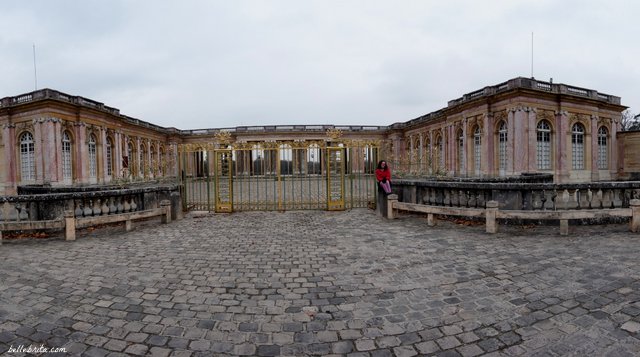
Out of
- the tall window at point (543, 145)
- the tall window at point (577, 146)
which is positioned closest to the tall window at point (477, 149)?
the tall window at point (543, 145)

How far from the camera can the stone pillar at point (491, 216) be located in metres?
6.11

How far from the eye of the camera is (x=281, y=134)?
36188mm

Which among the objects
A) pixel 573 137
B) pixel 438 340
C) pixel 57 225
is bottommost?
pixel 438 340

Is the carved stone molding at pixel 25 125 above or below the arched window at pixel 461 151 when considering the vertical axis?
above

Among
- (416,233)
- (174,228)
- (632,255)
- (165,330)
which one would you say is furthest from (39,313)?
(632,255)

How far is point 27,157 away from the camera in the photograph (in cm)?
1981

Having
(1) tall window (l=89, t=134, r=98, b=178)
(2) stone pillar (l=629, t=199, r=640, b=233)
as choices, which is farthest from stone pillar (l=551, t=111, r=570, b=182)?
(1) tall window (l=89, t=134, r=98, b=178)

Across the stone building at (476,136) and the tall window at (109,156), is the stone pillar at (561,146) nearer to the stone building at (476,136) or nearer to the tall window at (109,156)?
the stone building at (476,136)

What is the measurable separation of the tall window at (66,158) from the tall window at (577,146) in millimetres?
31766

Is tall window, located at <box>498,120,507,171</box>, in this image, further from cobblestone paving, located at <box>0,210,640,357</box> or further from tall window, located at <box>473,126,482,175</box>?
cobblestone paving, located at <box>0,210,640,357</box>

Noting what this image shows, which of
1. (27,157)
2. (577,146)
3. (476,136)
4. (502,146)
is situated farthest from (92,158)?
(577,146)

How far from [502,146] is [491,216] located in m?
16.4

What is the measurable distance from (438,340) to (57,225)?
683 centimetres

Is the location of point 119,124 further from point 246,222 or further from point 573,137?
point 573,137
